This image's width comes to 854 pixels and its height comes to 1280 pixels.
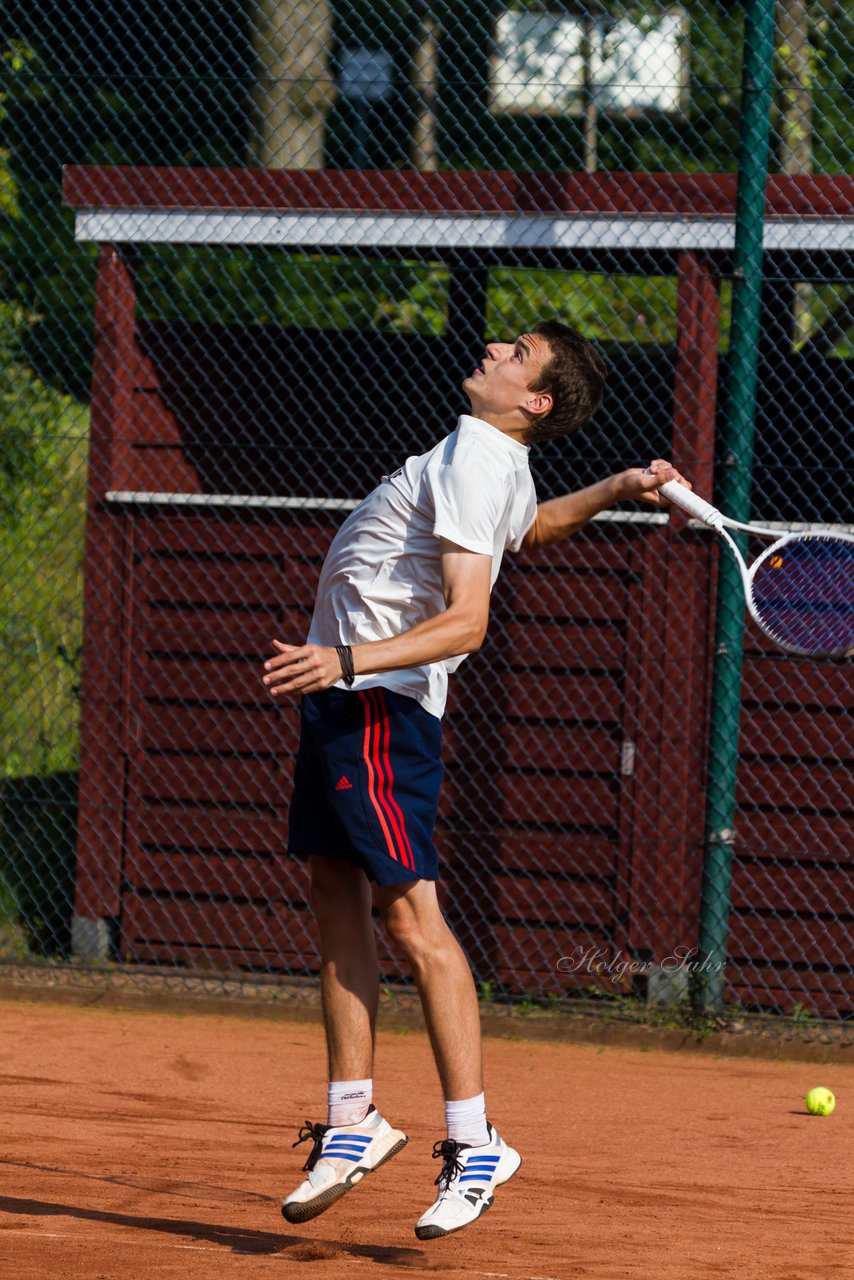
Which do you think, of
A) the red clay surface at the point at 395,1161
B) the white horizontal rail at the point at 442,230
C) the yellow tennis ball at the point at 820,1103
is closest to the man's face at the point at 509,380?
the red clay surface at the point at 395,1161

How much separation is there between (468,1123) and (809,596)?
1603 mm

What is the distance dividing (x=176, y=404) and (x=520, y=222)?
185 centimetres

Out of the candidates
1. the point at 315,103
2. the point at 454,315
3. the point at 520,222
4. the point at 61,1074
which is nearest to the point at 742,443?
the point at 520,222

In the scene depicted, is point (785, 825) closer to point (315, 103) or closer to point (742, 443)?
point (742, 443)

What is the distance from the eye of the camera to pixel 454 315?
25.1ft

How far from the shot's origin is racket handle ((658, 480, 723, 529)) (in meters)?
3.66

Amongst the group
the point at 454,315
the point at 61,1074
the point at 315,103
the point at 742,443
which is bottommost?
the point at 61,1074

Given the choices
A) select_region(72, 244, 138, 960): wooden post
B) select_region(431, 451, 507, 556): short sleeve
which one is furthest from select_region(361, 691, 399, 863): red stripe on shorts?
select_region(72, 244, 138, 960): wooden post

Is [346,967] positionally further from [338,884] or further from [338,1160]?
[338,1160]

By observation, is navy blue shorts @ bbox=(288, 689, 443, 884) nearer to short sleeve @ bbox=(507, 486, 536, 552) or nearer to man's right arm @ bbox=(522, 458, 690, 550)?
short sleeve @ bbox=(507, 486, 536, 552)

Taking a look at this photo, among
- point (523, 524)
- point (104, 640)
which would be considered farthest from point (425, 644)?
point (104, 640)

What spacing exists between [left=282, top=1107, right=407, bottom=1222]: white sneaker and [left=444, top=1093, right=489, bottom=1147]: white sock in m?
0.19

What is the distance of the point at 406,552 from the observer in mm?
3580

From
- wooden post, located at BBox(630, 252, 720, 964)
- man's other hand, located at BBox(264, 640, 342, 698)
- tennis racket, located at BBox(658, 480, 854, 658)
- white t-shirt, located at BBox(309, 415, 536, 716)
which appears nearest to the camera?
man's other hand, located at BBox(264, 640, 342, 698)
